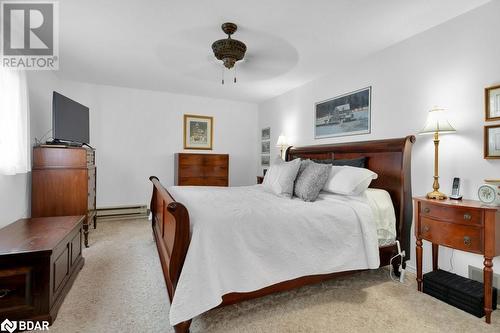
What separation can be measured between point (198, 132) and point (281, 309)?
3976 millimetres

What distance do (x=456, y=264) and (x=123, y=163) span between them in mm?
4849

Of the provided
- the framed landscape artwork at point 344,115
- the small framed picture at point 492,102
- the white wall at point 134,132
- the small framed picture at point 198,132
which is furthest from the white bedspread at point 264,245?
the small framed picture at point 198,132

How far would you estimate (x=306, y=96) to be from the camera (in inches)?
159

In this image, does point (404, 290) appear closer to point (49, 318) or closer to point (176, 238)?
point (176, 238)

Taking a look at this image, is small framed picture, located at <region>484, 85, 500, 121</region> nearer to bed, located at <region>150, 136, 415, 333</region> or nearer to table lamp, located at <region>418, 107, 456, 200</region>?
table lamp, located at <region>418, 107, 456, 200</region>

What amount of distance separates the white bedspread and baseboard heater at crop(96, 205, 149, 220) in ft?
8.64

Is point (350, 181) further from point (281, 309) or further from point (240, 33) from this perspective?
point (240, 33)

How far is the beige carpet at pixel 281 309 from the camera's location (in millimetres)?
1578

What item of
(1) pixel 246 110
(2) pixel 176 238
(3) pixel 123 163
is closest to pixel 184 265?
(2) pixel 176 238

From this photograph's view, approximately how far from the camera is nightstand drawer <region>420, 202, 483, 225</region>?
5.56 feet

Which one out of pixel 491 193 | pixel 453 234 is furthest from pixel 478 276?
pixel 491 193

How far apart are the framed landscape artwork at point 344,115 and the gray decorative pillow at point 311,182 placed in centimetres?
97

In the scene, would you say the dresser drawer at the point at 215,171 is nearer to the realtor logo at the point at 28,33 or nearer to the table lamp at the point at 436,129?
the realtor logo at the point at 28,33

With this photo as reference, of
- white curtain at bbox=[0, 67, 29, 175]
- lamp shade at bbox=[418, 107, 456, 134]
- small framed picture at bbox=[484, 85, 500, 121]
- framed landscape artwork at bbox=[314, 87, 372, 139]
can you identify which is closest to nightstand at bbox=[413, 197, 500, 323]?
lamp shade at bbox=[418, 107, 456, 134]
